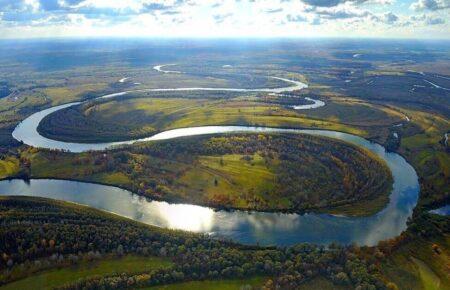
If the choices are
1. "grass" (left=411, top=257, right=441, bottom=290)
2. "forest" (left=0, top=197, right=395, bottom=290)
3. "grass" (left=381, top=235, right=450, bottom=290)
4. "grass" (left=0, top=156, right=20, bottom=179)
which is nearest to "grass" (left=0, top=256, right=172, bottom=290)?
"forest" (left=0, top=197, right=395, bottom=290)

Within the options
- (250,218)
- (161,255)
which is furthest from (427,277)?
(161,255)

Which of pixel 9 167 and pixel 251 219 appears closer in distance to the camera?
pixel 251 219

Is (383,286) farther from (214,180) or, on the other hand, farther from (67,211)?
(67,211)

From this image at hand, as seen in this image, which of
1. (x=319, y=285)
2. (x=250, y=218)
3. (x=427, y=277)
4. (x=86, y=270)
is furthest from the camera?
(x=250, y=218)

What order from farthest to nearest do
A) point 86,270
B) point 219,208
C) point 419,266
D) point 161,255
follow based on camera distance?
point 219,208
point 419,266
point 161,255
point 86,270

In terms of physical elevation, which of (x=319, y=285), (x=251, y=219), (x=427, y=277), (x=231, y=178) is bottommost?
(x=427, y=277)

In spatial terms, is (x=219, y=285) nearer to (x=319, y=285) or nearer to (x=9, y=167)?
(x=319, y=285)
